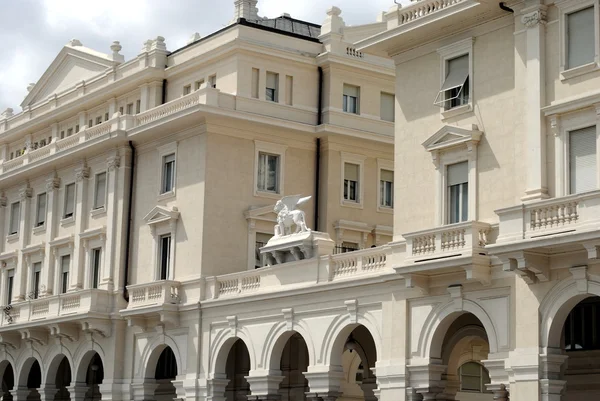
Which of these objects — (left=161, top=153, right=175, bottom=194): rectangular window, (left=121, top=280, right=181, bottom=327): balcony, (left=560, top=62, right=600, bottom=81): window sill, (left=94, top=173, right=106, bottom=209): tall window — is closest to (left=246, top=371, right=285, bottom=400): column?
(left=121, top=280, right=181, bottom=327): balcony

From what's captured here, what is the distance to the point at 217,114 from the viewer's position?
174 ft

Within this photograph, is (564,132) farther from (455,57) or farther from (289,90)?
(289,90)

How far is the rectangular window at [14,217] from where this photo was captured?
6669 centimetres

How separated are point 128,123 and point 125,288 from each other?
7.48 meters

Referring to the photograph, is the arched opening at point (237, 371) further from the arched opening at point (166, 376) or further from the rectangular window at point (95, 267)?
the rectangular window at point (95, 267)

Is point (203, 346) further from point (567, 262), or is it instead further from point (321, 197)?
point (567, 262)

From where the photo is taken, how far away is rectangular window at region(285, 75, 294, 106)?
184 ft

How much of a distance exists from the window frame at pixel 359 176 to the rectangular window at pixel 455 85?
1452cm

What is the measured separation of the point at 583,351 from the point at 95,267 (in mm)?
25843

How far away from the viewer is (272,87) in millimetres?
55906

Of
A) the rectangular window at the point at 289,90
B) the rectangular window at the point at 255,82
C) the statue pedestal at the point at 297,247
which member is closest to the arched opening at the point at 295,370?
the statue pedestal at the point at 297,247

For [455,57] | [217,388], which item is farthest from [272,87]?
[455,57]

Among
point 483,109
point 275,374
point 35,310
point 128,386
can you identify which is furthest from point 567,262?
point 35,310

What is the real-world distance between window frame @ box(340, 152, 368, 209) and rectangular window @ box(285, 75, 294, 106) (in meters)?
3.28
